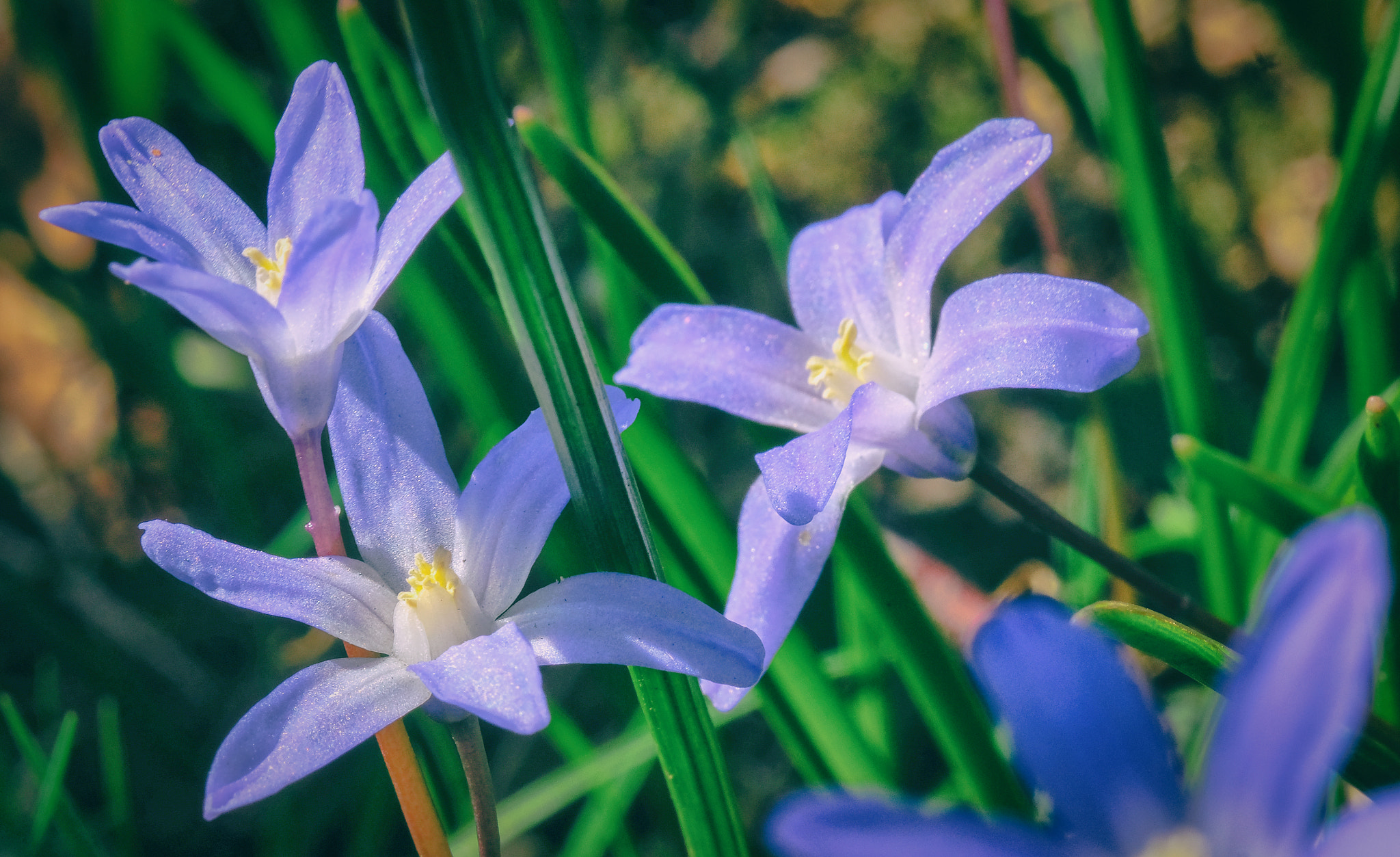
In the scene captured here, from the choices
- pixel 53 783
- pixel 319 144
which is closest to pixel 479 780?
pixel 319 144

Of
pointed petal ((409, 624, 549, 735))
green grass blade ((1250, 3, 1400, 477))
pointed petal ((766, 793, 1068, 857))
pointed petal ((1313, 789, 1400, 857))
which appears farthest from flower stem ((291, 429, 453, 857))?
green grass blade ((1250, 3, 1400, 477))

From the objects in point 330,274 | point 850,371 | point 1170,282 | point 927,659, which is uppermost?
point 330,274

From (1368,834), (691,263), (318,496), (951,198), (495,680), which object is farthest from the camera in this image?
(691,263)

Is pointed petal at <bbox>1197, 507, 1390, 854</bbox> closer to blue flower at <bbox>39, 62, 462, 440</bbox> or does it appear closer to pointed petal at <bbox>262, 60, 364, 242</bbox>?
blue flower at <bbox>39, 62, 462, 440</bbox>

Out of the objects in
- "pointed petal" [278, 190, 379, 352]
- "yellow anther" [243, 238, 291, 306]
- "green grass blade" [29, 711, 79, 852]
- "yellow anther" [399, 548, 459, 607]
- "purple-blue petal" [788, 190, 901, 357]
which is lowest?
"green grass blade" [29, 711, 79, 852]

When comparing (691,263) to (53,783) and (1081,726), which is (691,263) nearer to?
(53,783)

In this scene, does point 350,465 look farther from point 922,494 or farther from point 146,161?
point 922,494
